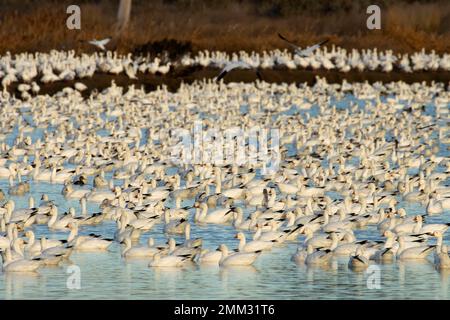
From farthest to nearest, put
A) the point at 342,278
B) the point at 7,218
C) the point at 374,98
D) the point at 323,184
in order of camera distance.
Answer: the point at 374,98, the point at 323,184, the point at 7,218, the point at 342,278

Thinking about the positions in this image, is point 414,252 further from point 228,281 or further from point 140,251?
point 140,251

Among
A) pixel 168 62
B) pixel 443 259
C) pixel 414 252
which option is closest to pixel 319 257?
pixel 414 252

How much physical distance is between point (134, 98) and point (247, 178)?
16096mm

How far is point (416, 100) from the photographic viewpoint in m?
40.9

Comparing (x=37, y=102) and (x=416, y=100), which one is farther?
(x=416, y=100)

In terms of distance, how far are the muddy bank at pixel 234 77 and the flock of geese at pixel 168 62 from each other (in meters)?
0.17

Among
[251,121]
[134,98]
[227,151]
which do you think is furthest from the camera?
[134,98]

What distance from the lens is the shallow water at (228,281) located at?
1528 cm

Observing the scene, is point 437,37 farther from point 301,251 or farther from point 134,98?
point 301,251

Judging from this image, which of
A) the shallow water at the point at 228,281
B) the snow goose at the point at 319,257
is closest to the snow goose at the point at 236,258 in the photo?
the shallow water at the point at 228,281

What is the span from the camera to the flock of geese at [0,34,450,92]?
41.3 meters

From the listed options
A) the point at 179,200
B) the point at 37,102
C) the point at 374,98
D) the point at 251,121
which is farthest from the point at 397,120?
the point at 179,200

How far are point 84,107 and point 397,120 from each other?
859 centimetres

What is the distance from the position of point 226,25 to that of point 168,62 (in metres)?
8.86
